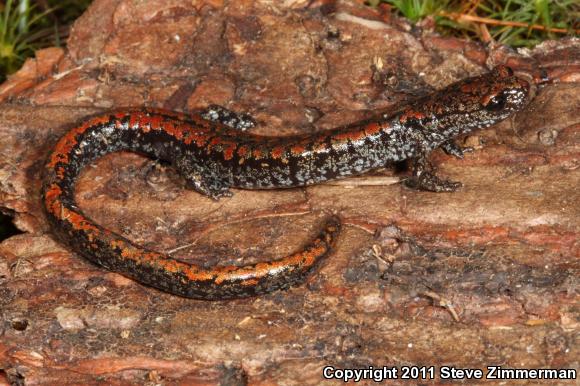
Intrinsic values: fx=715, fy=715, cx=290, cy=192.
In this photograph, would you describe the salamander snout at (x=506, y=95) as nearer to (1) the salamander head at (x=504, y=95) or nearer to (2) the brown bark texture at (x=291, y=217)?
(1) the salamander head at (x=504, y=95)

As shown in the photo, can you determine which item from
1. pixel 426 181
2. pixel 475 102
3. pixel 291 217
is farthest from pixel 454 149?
pixel 291 217

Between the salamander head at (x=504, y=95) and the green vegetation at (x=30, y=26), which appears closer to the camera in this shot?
the salamander head at (x=504, y=95)

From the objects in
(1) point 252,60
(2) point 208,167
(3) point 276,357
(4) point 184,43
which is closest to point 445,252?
(3) point 276,357

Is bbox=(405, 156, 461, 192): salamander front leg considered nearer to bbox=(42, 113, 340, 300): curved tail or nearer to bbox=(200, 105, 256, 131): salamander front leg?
bbox=(42, 113, 340, 300): curved tail

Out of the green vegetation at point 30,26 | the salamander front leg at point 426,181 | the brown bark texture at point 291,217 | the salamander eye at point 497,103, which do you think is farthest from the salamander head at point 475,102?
the green vegetation at point 30,26

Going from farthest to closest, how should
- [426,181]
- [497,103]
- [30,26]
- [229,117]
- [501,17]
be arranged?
[30,26] < [501,17] < [229,117] < [497,103] < [426,181]

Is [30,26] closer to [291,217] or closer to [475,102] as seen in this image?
[291,217]
